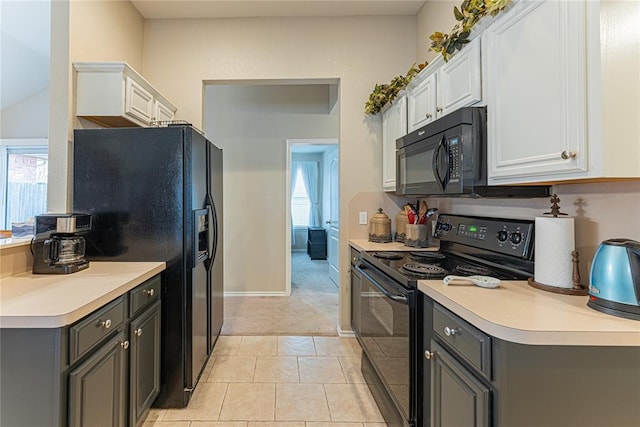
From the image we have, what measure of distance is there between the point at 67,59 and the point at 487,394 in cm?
273

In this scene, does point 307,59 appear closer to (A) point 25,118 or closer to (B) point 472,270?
(B) point 472,270

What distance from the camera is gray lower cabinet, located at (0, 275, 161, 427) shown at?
42.8 inches

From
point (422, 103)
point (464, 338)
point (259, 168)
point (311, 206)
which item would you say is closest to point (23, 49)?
point (259, 168)

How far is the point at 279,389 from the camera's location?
6.97 feet

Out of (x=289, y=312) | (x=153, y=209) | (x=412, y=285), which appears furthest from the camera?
(x=289, y=312)

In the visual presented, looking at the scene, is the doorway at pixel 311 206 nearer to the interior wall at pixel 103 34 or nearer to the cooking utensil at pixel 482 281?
the interior wall at pixel 103 34

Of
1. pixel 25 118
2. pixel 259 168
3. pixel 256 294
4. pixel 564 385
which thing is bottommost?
pixel 256 294

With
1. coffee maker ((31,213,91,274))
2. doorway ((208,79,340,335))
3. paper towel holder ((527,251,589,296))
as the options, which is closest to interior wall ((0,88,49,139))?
doorway ((208,79,340,335))

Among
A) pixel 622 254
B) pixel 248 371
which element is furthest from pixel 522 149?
pixel 248 371

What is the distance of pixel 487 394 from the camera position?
0.95m

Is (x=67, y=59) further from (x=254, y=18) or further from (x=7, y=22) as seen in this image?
(x=7, y=22)

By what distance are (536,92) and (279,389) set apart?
2.17m

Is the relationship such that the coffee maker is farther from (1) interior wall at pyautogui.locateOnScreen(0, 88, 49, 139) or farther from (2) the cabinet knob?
(1) interior wall at pyautogui.locateOnScreen(0, 88, 49, 139)

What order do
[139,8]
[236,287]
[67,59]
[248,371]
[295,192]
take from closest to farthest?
[67,59] → [248,371] → [139,8] → [236,287] → [295,192]
